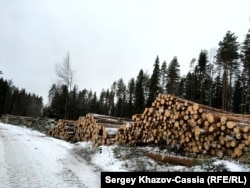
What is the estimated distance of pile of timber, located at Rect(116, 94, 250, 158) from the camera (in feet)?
30.3

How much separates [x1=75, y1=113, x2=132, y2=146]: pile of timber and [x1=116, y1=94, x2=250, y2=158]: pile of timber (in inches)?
50.9

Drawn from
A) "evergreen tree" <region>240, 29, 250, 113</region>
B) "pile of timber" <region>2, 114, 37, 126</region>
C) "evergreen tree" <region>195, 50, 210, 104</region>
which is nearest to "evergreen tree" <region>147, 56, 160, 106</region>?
"evergreen tree" <region>195, 50, 210, 104</region>

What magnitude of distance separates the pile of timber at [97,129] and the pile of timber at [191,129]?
129 cm

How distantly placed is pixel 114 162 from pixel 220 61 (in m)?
38.2

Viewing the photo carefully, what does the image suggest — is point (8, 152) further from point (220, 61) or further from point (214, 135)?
point (220, 61)

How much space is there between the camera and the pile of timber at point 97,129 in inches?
578

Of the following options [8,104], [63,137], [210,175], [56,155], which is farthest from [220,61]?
[8,104]

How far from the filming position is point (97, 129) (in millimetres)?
15555

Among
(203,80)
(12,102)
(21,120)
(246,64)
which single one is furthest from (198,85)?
(12,102)

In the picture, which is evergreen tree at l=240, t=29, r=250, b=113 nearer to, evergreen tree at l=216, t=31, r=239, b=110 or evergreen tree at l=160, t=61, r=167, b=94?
evergreen tree at l=216, t=31, r=239, b=110

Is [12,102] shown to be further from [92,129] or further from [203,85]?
[92,129]

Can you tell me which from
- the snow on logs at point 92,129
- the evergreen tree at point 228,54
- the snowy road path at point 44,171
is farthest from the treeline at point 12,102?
the snowy road path at point 44,171

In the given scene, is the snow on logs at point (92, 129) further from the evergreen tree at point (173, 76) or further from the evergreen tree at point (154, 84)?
the evergreen tree at point (173, 76)

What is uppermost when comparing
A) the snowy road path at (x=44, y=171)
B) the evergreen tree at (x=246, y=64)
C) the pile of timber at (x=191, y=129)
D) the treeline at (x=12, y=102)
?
the evergreen tree at (x=246, y=64)
